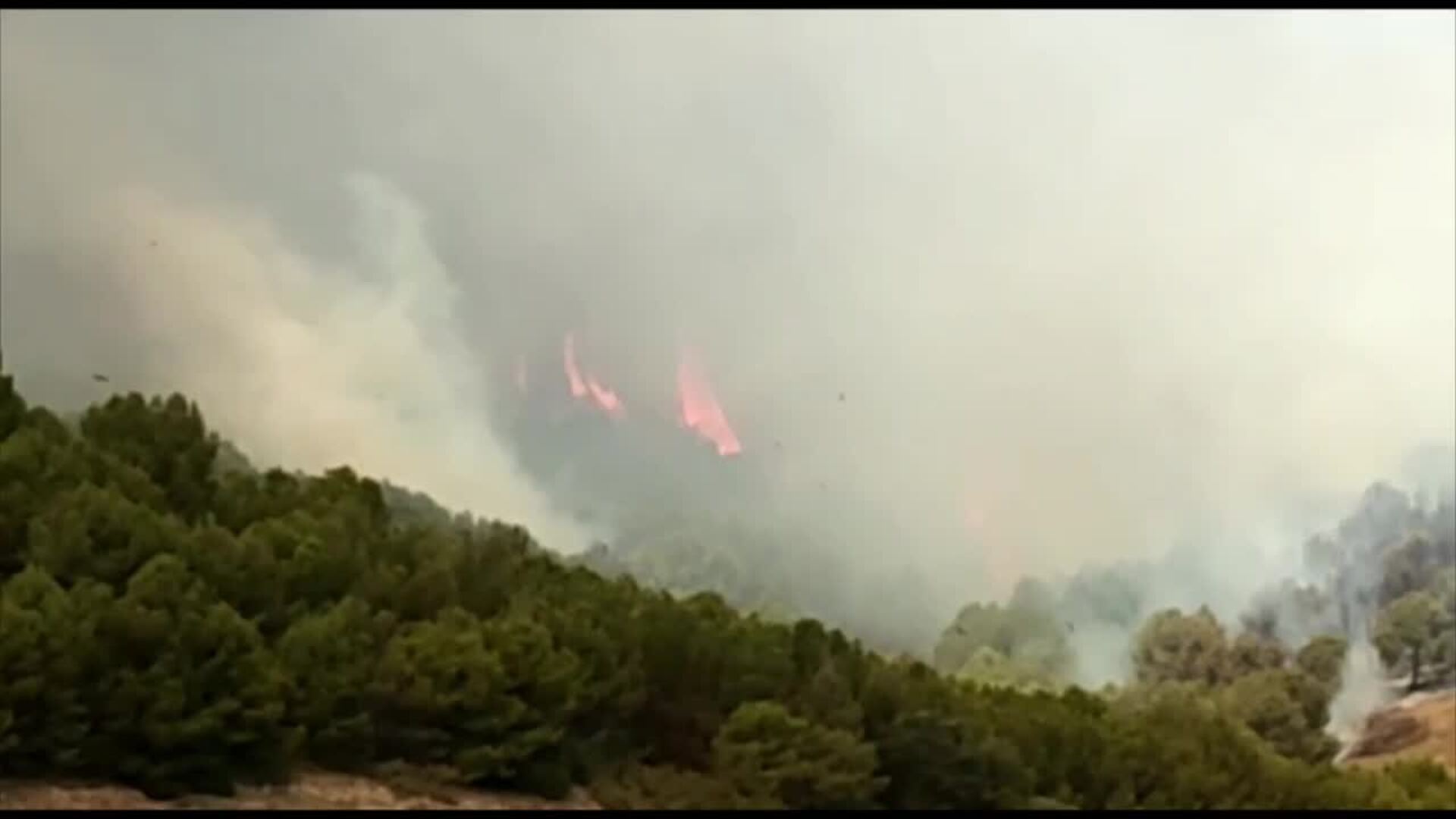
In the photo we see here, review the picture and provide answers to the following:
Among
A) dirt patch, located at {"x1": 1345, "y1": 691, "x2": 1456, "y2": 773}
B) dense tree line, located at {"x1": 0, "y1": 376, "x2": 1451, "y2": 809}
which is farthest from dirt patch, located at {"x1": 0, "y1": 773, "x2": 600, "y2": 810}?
dirt patch, located at {"x1": 1345, "y1": 691, "x2": 1456, "y2": 773}

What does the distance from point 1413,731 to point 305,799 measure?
15.5 meters

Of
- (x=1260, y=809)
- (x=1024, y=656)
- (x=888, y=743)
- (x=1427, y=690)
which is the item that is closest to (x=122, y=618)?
(x=888, y=743)

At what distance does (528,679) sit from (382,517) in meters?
2.31

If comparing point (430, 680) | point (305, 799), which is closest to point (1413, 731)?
point (430, 680)

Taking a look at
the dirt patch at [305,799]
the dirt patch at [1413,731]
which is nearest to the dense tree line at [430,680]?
the dirt patch at [305,799]

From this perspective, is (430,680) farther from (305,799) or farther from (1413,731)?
(1413,731)

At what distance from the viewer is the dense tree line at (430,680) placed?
22.5 ft

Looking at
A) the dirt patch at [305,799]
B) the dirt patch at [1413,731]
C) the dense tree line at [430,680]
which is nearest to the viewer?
the dirt patch at [305,799]

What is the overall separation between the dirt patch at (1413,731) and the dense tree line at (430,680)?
9.80m

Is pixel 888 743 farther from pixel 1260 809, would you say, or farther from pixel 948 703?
pixel 1260 809

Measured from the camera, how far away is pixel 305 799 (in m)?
7.05

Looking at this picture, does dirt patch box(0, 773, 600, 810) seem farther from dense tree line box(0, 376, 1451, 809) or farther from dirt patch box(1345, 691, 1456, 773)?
dirt patch box(1345, 691, 1456, 773)

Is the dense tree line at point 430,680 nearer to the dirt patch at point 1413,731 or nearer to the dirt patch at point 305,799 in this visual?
the dirt patch at point 305,799

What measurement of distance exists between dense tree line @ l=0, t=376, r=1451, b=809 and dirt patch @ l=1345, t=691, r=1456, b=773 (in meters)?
9.80
